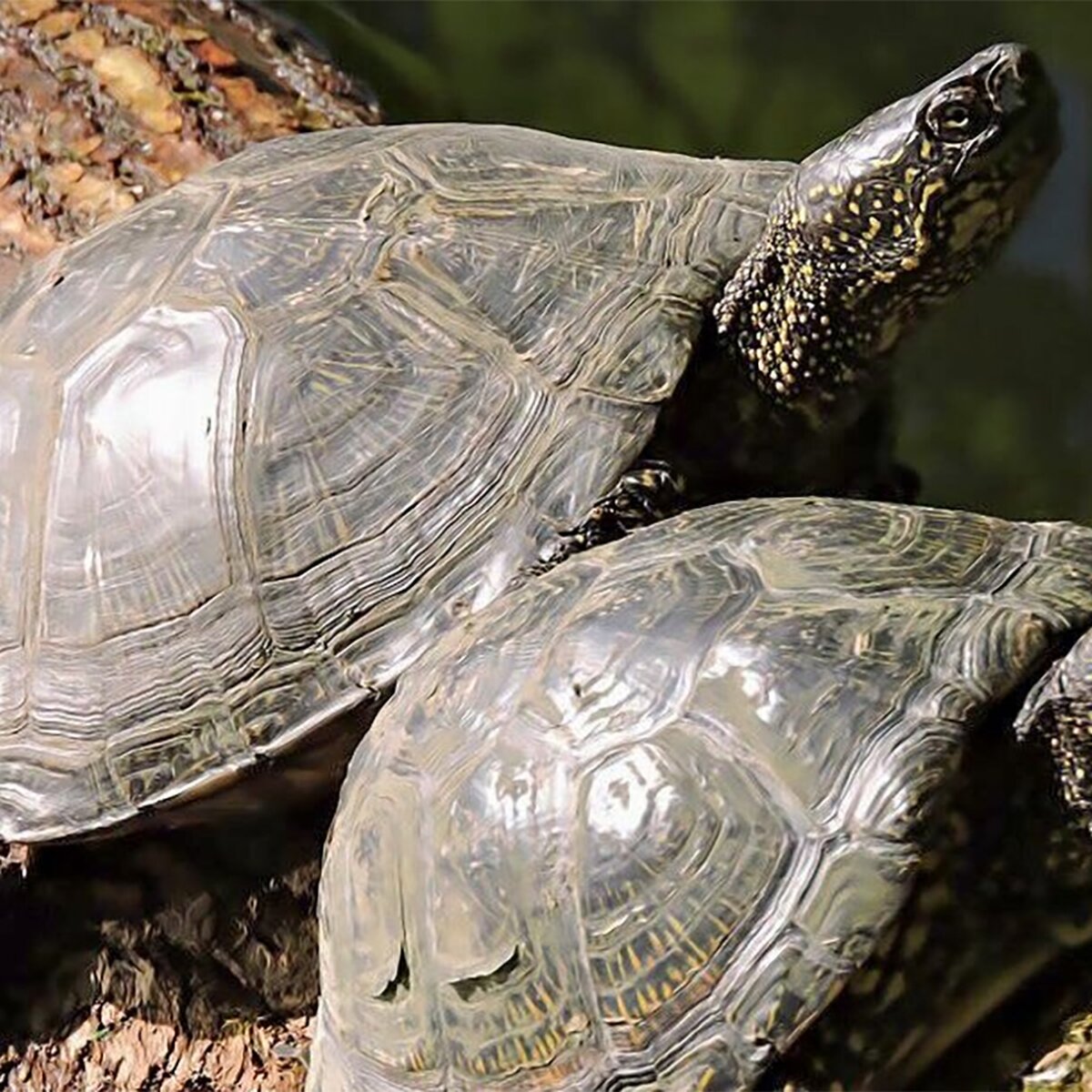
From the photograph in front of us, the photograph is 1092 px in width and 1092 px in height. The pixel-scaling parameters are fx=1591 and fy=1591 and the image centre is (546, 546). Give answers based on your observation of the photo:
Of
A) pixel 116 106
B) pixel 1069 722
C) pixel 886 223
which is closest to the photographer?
pixel 1069 722

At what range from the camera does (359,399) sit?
202cm

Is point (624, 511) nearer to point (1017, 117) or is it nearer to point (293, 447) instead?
point (293, 447)

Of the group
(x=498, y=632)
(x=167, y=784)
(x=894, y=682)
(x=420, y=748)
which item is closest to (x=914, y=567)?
(x=894, y=682)

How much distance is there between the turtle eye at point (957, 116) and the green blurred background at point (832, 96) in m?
1.54

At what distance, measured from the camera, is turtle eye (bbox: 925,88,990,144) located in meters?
2.01

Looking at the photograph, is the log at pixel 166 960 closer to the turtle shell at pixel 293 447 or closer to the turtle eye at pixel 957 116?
the turtle shell at pixel 293 447

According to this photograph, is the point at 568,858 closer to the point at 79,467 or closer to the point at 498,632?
the point at 498,632

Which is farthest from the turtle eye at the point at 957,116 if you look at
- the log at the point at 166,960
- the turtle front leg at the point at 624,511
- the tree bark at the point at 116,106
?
the tree bark at the point at 116,106

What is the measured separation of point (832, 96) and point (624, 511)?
8.23ft

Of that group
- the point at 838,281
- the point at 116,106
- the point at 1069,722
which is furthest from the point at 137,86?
the point at 1069,722

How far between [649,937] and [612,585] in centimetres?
38

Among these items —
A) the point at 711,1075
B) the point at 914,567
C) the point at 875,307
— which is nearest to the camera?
the point at 711,1075

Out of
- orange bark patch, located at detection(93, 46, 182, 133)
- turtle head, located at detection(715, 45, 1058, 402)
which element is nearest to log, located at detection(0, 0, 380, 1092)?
turtle head, located at detection(715, 45, 1058, 402)

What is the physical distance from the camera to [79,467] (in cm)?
208
